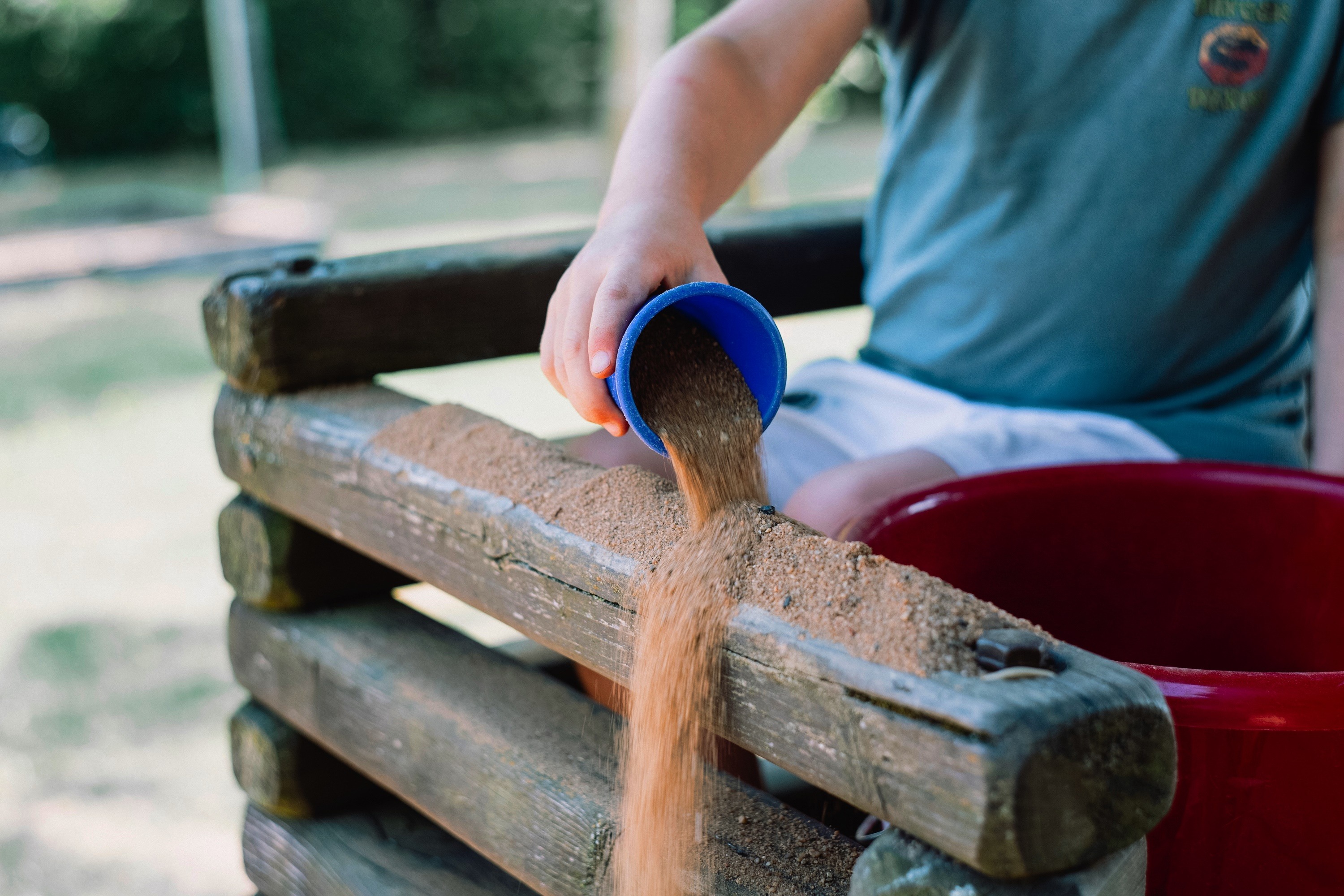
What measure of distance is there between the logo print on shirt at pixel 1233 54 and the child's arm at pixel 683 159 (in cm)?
50

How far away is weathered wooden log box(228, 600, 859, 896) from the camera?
1.14 meters

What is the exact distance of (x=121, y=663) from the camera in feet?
10.1

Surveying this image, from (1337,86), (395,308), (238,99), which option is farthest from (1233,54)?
(238,99)

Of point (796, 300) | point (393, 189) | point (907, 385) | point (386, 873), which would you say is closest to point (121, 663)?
point (386, 873)

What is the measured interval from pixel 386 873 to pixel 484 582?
2.11 feet

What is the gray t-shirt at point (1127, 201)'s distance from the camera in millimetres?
1703

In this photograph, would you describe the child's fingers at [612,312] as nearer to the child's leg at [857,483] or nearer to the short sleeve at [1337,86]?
the child's leg at [857,483]

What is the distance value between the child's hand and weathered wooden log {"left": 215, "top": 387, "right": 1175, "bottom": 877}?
0.13 metres

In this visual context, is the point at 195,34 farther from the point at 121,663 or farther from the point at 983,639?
the point at 983,639

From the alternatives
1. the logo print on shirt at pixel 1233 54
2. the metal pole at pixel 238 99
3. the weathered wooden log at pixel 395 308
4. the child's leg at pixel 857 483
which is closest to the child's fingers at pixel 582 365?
the child's leg at pixel 857 483

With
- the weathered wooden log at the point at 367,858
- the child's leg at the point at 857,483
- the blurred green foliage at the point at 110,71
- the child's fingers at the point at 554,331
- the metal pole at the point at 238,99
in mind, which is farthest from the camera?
the blurred green foliage at the point at 110,71

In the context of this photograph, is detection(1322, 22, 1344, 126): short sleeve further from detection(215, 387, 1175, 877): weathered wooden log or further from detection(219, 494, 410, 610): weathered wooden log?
detection(219, 494, 410, 610): weathered wooden log

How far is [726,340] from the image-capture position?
1.23 metres

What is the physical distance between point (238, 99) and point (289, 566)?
11112 mm
